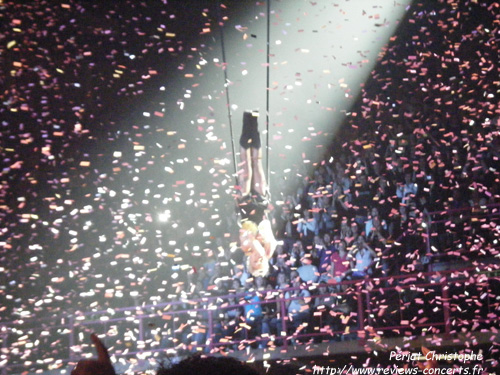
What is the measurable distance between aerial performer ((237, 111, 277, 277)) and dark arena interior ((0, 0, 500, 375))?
0.18 ft

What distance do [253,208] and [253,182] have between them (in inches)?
13.7

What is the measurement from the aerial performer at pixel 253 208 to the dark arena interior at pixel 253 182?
0.06 m

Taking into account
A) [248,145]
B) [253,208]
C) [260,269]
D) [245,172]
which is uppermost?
[248,145]

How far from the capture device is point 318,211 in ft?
24.2

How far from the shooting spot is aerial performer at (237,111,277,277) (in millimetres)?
6473

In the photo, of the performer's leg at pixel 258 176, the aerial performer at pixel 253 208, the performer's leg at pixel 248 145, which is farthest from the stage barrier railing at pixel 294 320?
the performer's leg at pixel 248 145

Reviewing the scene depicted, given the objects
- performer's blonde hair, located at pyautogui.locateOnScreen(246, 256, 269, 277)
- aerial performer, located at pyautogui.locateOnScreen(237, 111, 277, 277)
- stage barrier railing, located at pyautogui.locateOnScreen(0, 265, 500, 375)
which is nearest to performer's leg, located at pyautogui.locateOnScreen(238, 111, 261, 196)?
aerial performer, located at pyautogui.locateOnScreen(237, 111, 277, 277)

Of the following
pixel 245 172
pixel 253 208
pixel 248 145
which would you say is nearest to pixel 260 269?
pixel 253 208

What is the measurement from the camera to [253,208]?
21.8 ft

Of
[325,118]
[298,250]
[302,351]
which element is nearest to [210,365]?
[302,351]

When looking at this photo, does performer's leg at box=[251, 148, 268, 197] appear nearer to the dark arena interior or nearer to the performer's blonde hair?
the dark arena interior

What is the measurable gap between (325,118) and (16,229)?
16.6 feet

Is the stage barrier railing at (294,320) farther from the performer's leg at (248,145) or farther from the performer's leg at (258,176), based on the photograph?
the performer's leg at (248,145)

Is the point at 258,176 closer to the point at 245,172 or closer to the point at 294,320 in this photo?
the point at 245,172
